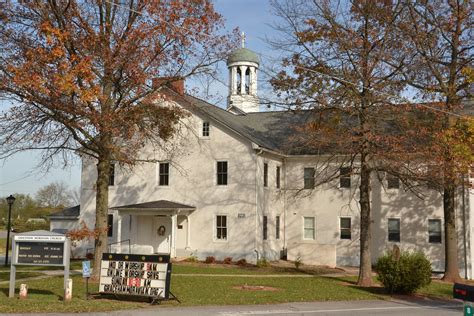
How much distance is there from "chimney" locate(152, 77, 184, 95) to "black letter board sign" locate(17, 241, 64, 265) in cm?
691

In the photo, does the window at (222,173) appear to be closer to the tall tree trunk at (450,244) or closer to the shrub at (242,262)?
the shrub at (242,262)

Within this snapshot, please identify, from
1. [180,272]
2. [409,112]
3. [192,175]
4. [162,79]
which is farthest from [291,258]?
[162,79]

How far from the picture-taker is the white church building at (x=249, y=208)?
2912cm

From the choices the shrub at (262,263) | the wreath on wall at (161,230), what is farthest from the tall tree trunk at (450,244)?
the wreath on wall at (161,230)

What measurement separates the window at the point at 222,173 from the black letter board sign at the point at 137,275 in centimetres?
1548

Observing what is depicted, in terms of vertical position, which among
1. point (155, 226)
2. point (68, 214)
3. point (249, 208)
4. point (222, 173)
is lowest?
point (155, 226)

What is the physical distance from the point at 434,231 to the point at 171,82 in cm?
1726

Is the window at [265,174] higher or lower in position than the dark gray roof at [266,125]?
lower

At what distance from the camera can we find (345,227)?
31141mm

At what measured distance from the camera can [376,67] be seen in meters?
20.2

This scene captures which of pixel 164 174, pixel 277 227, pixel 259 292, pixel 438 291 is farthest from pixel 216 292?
pixel 164 174

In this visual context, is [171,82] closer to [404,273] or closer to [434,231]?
[404,273]

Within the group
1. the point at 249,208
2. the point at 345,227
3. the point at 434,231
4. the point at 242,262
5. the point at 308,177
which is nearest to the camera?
the point at 242,262

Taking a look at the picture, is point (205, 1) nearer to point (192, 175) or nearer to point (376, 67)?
point (376, 67)
